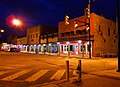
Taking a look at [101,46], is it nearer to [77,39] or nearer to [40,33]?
[77,39]

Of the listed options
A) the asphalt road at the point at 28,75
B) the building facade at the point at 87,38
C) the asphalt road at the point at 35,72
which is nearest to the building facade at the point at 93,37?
the building facade at the point at 87,38

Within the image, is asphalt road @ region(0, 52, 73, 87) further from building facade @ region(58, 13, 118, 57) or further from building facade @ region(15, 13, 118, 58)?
building facade @ region(58, 13, 118, 57)

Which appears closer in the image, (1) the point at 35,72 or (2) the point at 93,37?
(1) the point at 35,72

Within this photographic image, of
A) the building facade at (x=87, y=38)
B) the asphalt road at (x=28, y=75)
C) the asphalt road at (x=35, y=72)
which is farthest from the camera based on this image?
the building facade at (x=87, y=38)

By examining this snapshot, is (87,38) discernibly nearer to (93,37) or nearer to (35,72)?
(93,37)

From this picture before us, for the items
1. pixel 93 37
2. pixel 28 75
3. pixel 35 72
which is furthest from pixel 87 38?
pixel 28 75

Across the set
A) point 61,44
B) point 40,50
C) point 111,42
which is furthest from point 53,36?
point 111,42

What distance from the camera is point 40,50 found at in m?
64.9

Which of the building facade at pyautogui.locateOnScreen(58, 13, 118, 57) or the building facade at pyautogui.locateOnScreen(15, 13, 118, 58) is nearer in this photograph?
the building facade at pyautogui.locateOnScreen(15, 13, 118, 58)

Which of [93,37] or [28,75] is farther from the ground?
[93,37]

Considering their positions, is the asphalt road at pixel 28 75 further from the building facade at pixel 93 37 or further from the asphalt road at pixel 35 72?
the building facade at pixel 93 37

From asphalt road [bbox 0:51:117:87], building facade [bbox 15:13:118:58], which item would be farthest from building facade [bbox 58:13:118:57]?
asphalt road [bbox 0:51:117:87]

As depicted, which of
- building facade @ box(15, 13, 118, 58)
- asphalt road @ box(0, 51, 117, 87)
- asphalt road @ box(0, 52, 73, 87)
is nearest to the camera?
asphalt road @ box(0, 52, 73, 87)

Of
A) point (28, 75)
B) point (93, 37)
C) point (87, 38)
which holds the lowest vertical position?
point (28, 75)
